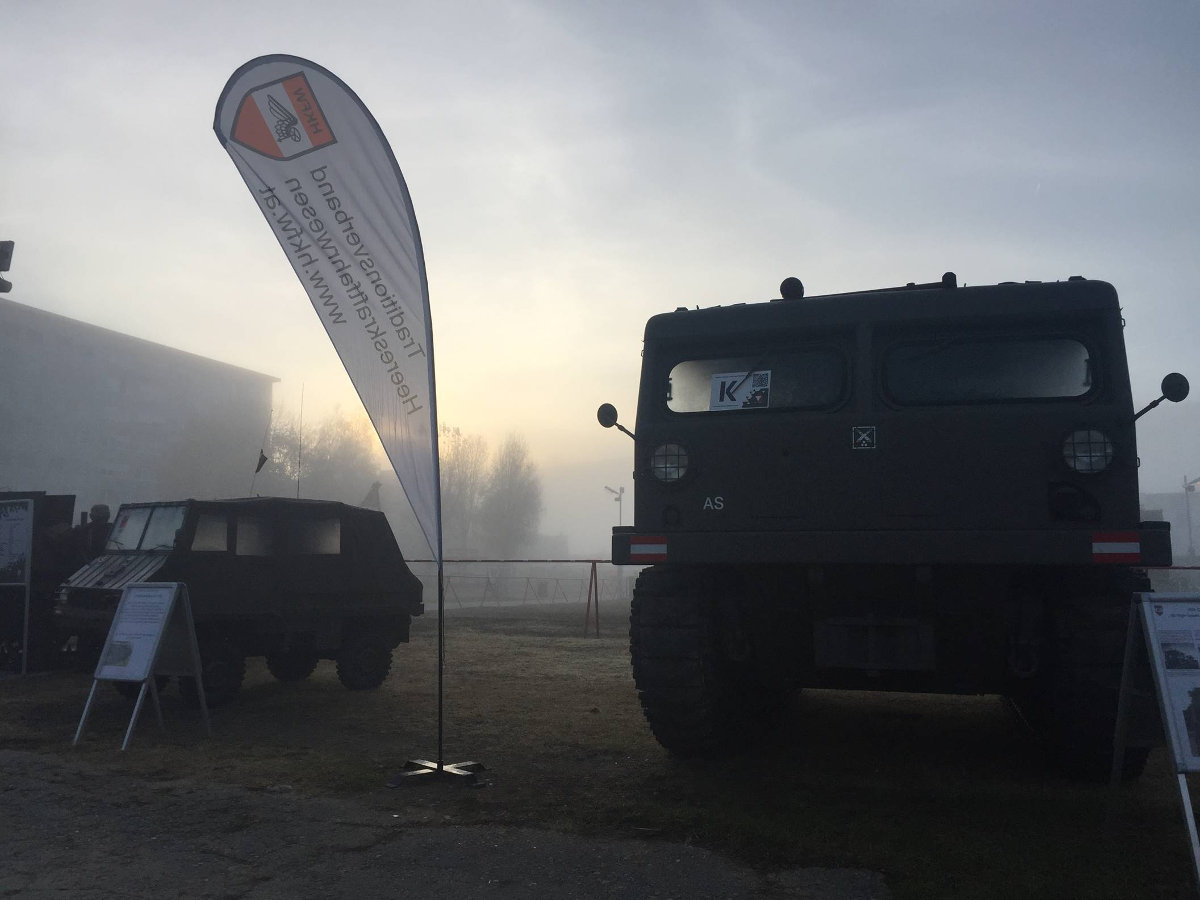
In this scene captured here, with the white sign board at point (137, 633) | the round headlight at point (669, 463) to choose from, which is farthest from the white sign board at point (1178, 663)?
the white sign board at point (137, 633)

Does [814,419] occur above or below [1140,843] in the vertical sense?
above

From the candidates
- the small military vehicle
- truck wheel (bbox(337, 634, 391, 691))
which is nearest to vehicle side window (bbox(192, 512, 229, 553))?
the small military vehicle

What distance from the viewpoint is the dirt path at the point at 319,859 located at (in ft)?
13.0

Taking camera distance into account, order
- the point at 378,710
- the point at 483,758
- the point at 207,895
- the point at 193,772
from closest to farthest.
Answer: the point at 207,895 < the point at 193,772 < the point at 483,758 < the point at 378,710

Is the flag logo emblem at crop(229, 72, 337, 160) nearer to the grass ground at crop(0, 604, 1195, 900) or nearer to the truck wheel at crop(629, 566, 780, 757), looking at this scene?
the truck wheel at crop(629, 566, 780, 757)

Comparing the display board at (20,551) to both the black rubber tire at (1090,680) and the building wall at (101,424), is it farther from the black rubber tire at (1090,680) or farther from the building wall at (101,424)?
the building wall at (101,424)

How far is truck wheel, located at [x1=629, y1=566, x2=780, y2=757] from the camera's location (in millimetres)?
5816

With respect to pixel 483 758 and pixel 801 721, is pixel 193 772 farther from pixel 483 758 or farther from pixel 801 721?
pixel 801 721

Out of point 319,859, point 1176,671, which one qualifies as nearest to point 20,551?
point 319,859

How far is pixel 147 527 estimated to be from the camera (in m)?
9.44

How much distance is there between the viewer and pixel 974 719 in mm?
8445

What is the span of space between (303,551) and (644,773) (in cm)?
482

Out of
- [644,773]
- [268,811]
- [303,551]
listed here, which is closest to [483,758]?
[644,773]

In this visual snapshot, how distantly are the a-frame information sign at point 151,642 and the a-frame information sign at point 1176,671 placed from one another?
21.1 ft
